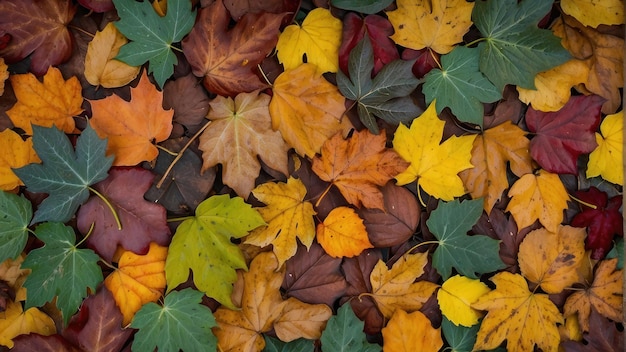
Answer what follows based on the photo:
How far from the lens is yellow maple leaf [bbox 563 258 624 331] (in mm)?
861

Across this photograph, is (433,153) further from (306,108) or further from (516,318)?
(516,318)

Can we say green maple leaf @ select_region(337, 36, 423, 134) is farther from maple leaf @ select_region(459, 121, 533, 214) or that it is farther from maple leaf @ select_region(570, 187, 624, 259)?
maple leaf @ select_region(570, 187, 624, 259)

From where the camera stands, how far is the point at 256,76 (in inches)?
30.4

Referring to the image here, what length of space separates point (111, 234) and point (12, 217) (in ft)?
0.49

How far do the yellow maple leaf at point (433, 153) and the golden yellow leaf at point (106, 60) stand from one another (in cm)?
45

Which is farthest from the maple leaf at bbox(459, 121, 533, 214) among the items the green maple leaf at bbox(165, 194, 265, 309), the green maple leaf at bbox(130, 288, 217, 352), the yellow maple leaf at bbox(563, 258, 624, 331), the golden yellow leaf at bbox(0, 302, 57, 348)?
the golden yellow leaf at bbox(0, 302, 57, 348)

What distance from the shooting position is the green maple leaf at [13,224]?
0.75 meters

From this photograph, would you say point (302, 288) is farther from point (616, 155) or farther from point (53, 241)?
point (616, 155)

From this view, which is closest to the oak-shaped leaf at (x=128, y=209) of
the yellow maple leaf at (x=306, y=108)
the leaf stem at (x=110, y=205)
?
the leaf stem at (x=110, y=205)

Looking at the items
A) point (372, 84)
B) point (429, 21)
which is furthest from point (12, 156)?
point (429, 21)

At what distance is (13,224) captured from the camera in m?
0.76

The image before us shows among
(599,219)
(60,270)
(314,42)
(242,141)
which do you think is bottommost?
(599,219)

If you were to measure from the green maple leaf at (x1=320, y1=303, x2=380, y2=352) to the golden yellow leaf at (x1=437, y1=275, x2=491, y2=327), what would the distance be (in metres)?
0.15

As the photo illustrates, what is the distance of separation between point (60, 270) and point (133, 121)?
0.26m
